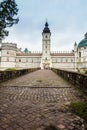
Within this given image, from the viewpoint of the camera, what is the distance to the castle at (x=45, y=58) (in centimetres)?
7875

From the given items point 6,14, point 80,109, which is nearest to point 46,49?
point 6,14

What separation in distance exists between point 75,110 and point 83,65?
7428cm

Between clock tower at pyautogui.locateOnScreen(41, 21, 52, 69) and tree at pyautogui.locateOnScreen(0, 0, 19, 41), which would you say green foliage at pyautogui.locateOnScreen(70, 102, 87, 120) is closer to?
tree at pyautogui.locateOnScreen(0, 0, 19, 41)

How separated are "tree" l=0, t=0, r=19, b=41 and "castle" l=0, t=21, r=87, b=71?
195 ft

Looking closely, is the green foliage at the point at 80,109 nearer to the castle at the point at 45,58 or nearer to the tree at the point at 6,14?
the tree at the point at 6,14

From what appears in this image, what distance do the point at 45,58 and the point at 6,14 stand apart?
6107 cm

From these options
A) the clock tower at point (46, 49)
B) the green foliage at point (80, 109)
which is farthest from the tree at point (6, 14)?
the clock tower at point (46, 49)

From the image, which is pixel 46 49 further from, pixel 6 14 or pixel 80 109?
pixel 80 109

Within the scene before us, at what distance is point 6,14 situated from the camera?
17.8m

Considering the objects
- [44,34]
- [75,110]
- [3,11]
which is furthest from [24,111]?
[44,34]

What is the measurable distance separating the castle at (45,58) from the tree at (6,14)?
59.5 metres

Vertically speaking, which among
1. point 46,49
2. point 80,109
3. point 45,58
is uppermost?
point 46,49

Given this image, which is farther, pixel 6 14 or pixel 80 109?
pixel 6 14

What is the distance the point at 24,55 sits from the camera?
81.7 meters
